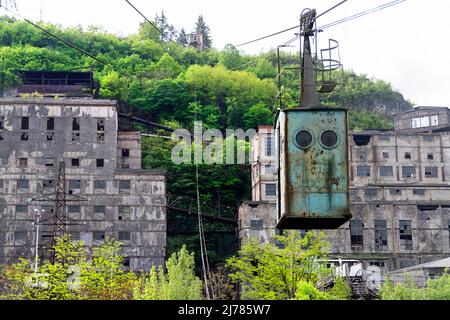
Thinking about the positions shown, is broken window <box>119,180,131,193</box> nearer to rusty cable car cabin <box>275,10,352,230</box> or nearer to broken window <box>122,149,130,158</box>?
broken window <box>122,149,130,158</box>

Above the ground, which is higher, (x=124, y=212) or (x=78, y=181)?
(x=78, y=181)

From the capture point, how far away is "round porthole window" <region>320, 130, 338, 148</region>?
1712 cm

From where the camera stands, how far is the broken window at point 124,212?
214ft

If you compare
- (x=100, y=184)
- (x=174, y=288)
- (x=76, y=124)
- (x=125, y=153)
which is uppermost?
(x=76, y=124)

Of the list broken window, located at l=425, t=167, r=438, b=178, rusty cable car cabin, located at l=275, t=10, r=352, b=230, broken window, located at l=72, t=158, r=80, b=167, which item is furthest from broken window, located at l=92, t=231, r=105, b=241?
rusty cable car cabin, located at l=275, t=10, r=352, b=230

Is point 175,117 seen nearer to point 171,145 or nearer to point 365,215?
point 171,145

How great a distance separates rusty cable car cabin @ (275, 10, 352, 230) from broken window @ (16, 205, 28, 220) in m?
49.8

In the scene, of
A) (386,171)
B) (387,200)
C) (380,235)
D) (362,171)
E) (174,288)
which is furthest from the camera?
(386,171)

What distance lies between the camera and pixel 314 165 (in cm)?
1705

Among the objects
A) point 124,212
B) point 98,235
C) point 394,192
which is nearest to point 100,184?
point 124,212

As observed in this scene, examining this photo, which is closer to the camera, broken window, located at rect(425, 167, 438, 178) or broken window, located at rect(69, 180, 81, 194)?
broken window, located at rect(69, 180, 81, 194)

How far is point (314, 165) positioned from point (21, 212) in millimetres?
50692

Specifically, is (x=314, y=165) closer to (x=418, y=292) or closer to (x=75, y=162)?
(x=418, y=292)
